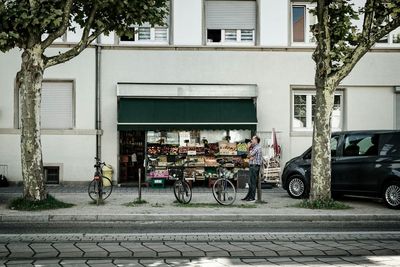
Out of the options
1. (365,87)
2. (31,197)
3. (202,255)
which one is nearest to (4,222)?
(31,197)

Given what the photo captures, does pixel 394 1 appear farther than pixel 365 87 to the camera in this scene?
No

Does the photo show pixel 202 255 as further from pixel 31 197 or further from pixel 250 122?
pixel 250 122

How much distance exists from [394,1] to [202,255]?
830 cm

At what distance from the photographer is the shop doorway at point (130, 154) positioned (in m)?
20.4

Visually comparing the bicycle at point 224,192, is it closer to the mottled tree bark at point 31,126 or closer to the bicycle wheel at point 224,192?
the bicycle wheel at point 224,192

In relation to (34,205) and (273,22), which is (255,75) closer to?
(273,22)

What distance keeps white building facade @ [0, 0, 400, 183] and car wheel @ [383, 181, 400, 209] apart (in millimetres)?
6536

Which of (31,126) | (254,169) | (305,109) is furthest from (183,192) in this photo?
(305,109)

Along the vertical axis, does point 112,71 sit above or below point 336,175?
above

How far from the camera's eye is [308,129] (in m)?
20.7

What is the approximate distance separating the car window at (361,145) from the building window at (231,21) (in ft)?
22.9

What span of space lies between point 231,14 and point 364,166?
8675 millimetres

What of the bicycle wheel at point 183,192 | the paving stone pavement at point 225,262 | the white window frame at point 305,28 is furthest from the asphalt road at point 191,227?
the white window frame at point 305,28

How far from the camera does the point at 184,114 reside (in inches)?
766
